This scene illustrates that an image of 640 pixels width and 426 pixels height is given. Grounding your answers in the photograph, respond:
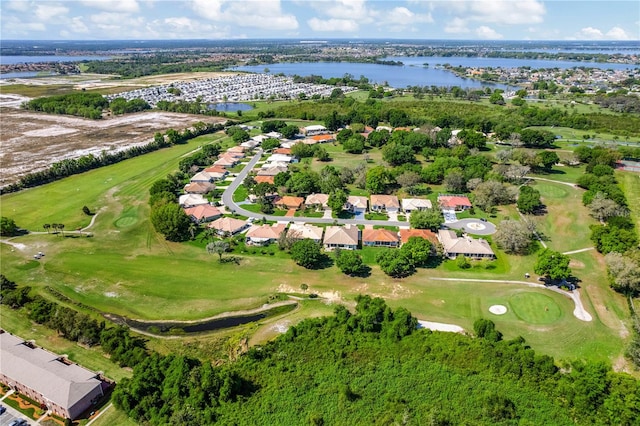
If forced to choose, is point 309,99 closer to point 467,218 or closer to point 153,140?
point 153,140

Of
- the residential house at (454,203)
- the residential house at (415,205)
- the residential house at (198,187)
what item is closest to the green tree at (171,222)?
the residential house at (198,187)

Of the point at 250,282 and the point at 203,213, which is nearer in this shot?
the point at 250,282

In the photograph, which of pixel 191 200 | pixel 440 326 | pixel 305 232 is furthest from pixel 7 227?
pixel 440 326

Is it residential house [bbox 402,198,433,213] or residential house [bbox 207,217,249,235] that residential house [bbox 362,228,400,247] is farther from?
residential house [bbox 207,217,249,235]

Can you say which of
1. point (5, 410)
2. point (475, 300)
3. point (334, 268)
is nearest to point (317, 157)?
point (334, 268)

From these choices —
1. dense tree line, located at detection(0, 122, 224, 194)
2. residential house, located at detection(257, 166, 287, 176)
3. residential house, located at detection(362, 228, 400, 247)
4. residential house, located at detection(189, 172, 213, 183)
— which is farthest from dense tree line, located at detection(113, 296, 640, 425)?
dense tree line, located at detection(0, 122, 224, 194)

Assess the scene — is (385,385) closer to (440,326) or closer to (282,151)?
(440,326)
